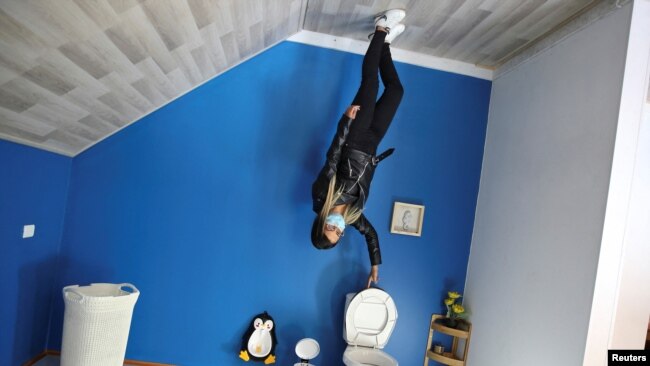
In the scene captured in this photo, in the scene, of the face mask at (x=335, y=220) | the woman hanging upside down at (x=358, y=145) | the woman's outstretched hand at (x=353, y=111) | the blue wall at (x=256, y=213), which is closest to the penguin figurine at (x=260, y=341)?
the blue wall at (x=256, y=213)

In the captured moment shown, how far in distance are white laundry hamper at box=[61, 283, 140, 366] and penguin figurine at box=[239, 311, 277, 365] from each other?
0.81 meters

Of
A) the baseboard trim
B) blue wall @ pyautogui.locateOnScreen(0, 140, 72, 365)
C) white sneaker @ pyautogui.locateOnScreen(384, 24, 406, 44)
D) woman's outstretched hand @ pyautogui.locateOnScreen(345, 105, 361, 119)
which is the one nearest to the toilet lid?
woman's outstretched hand @ pyautogui.locateOnScreen(345, 105, 361, 119)

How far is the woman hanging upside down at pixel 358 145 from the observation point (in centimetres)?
242

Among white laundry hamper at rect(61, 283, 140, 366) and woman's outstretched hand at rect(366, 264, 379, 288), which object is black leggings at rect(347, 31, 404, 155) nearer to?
woman's outstretched hand at rect(366, 264, 379, 288)

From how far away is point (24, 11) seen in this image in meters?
1.28

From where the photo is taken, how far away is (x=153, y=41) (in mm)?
1881

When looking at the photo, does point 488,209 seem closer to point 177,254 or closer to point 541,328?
point 541,328

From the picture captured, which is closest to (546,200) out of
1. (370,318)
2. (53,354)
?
(370,318)

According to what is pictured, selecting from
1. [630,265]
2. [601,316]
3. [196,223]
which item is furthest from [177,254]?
[630,265]

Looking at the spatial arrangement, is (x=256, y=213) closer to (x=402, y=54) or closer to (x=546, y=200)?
(x=402, y=54)

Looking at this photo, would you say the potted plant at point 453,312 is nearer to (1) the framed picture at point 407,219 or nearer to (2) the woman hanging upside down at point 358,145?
(1) the framed picture at point 407,219

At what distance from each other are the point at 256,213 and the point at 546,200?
6.12 ft

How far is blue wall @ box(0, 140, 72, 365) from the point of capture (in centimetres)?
207

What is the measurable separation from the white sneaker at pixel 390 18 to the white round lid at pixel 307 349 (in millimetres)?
2130
